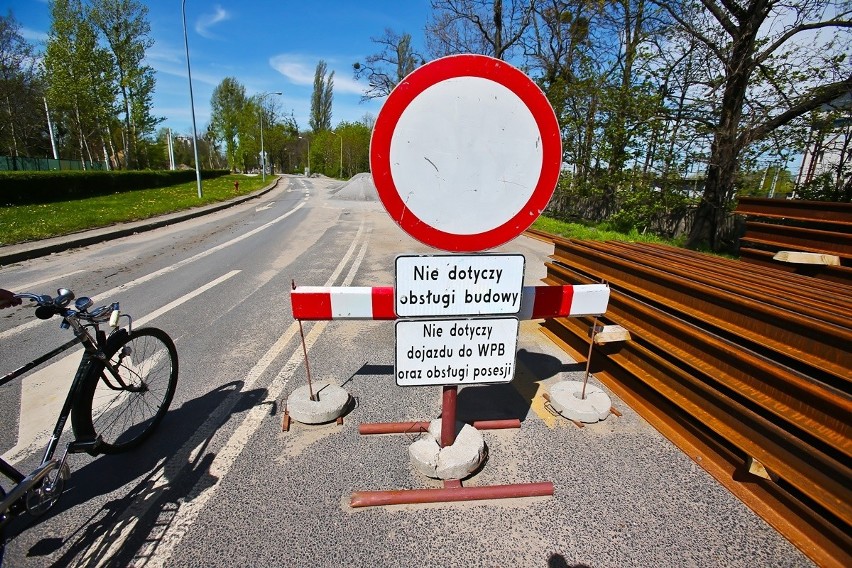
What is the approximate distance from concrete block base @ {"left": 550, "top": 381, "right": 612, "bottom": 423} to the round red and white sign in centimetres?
171

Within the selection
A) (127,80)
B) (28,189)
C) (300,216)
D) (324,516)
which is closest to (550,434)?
(324,516)

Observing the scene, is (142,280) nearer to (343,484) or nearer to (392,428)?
(392,428)

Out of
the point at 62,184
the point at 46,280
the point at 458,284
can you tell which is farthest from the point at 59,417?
the point at 62,184

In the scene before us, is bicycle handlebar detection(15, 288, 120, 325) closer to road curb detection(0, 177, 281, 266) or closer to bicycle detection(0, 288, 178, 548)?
bicycle detection(0, 288, 178, 548)

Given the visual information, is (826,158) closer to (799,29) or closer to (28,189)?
(799,29)

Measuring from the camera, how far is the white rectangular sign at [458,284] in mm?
1865

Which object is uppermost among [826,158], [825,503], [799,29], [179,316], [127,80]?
[127,80]

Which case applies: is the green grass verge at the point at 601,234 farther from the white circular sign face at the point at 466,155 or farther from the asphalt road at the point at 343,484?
the white circular sign face at the point at 466,155

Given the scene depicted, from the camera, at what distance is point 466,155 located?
1.74 meters

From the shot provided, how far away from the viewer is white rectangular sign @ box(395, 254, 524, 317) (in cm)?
187

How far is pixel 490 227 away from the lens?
185 cm

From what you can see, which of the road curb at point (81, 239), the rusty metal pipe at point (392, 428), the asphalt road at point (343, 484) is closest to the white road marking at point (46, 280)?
the road curb at point (81, 239)

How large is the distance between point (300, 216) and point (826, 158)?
1692 cm

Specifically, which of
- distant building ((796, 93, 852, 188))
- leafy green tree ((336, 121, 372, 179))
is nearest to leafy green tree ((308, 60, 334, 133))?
leafy green tree ((336, 121, 372, 179))
